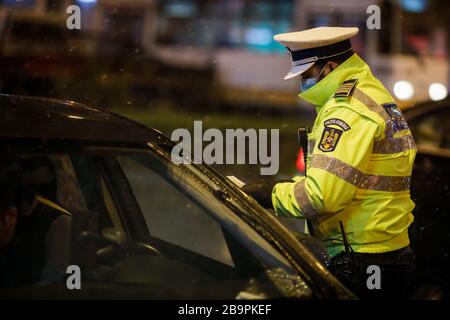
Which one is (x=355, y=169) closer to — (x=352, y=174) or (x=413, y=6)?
(x=352, y=174)

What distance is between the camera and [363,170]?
3.08 m

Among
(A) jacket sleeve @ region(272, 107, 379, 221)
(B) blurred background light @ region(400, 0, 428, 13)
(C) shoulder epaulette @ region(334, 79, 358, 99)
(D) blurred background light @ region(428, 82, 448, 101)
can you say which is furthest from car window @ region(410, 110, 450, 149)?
(B) blurred background light @ region(400, 0, 428, 13)

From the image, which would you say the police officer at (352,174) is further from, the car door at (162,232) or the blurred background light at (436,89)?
the blurred background light at (436,89)

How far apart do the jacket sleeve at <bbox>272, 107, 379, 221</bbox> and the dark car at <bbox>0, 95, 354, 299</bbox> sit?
9.8 inches

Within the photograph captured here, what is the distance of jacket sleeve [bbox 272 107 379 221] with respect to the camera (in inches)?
119

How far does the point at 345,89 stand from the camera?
318 cm

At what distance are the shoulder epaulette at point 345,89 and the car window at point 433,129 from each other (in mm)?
3026

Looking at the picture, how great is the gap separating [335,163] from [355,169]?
8 centimetres

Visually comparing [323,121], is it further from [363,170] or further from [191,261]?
[191,261]

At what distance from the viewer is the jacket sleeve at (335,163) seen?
9.95 feet

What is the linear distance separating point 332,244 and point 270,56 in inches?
588

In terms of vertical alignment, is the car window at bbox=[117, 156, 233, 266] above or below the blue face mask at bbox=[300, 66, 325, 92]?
below

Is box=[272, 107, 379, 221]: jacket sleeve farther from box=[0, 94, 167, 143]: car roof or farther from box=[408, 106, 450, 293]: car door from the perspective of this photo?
box=[408, 106, 450, 293]: car door
